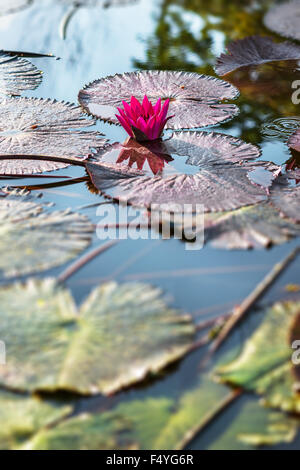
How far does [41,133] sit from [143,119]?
0.37 m

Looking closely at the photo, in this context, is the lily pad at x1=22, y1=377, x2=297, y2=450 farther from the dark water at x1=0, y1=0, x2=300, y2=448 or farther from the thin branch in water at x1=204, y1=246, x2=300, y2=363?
the thin branch in water at x1=204, y1=246, x2=300, y2=363

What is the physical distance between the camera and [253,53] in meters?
2.50

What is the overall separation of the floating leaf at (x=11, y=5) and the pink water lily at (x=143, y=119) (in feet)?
5.38

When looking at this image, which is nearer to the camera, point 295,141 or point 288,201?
point 288,201

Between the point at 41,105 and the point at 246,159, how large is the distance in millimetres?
843

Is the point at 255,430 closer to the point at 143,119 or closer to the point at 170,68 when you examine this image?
the point at 143,119

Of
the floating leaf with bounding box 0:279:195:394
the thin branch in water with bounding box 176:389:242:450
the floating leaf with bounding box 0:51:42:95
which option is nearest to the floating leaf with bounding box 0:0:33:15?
the floating leaf with bounding box 0:51:42:95

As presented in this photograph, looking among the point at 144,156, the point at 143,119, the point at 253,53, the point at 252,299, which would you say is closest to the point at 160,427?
the point at 252,299

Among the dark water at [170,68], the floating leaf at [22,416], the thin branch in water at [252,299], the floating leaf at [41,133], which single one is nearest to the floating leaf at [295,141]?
the dark water at [170,68]

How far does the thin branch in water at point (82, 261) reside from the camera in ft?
3.92

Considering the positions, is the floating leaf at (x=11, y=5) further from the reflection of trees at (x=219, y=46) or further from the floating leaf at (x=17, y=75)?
the reflection of trees at (x=219, y=46)

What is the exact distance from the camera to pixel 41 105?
1.95m

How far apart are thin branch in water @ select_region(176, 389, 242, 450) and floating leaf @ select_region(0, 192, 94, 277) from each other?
0.51 meters
